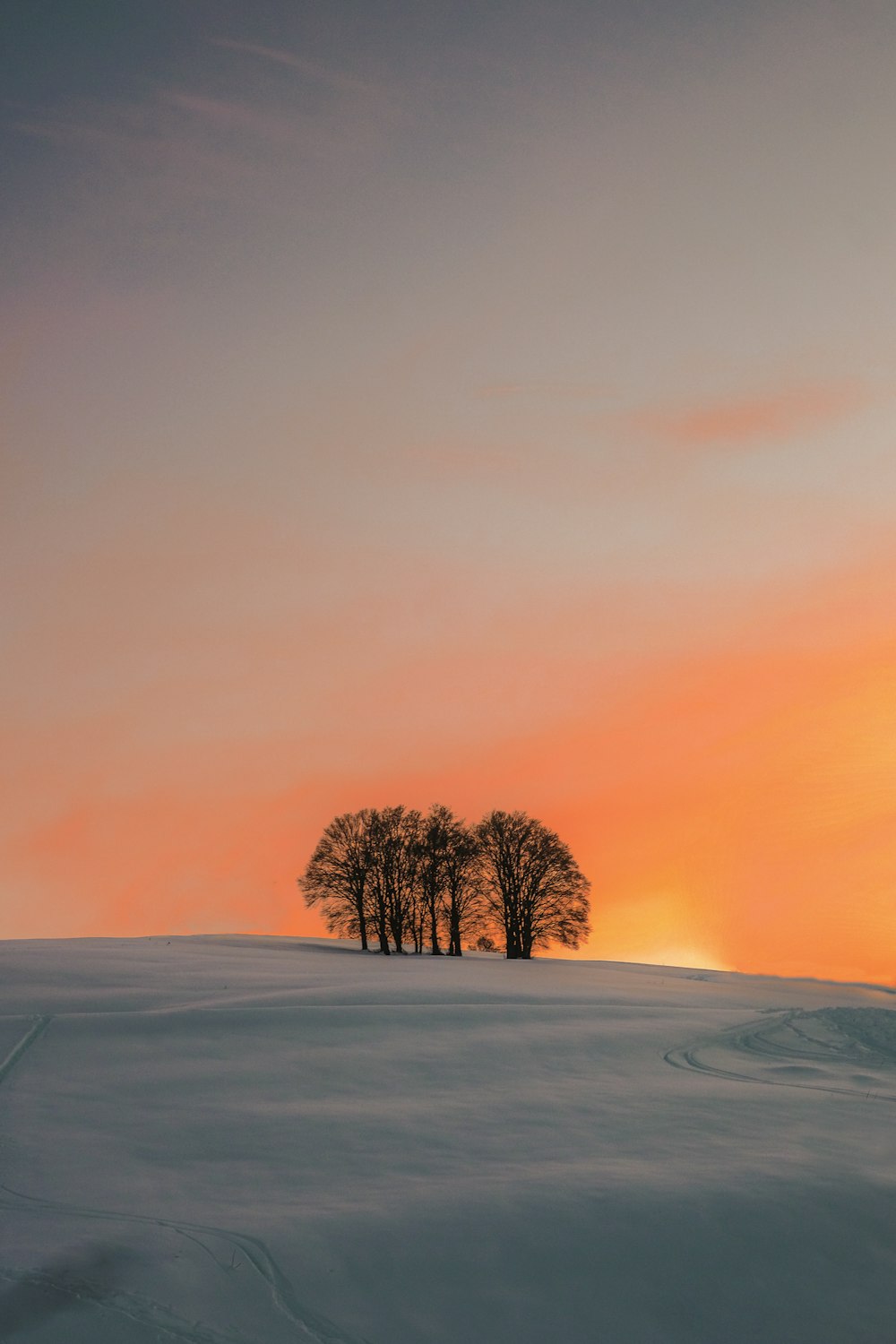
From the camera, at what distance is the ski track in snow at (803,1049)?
18.9 m

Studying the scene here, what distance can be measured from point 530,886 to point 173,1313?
2133 inches

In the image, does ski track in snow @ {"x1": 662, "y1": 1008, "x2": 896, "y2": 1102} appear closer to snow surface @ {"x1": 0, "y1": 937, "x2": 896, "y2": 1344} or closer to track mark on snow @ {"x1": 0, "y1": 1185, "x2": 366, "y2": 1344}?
snow surface @ {"x1": 0, "y1": 937, "x2": 896, "y2": 1344}

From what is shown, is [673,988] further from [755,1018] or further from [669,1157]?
[669,1157]

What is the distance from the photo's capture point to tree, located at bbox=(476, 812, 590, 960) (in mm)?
60750

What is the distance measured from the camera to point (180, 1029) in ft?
69.4

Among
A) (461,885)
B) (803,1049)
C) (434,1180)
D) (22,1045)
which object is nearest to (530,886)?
(461,885)

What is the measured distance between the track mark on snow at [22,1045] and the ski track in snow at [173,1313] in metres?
7.14

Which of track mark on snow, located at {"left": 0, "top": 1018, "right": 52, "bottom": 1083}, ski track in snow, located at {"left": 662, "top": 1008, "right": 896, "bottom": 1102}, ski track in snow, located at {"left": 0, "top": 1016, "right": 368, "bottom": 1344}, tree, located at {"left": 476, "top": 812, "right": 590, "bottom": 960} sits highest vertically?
tree, located at {"left": 476, "top": 812, "right": 590, "bottom": 960}

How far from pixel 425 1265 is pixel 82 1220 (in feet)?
11.8

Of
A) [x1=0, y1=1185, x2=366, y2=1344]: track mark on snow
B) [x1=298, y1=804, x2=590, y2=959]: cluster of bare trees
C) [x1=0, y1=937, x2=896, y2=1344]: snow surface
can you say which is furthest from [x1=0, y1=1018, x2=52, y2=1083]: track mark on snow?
[x1=298, y1=804, x2=590, y2=959]: cluster of bare trees

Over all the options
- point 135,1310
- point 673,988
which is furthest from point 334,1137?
point 673,988

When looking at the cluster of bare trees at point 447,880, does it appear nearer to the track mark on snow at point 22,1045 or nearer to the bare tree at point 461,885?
the bare tree at point 461,885

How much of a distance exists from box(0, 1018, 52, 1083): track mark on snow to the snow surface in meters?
0.10

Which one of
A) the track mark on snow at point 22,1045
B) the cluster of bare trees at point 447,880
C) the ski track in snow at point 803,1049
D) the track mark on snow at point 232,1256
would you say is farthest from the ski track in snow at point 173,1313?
the cluster of bare trees at point 447,880
